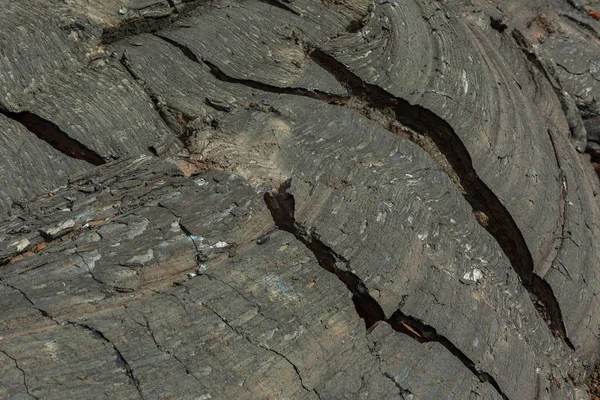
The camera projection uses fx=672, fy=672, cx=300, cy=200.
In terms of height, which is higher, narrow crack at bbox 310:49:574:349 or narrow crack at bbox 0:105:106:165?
narrow crack at bbox 310:49:574:349

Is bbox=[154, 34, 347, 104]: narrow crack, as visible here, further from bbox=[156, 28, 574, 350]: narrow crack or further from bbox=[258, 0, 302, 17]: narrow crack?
bbox=[258, 0, 302, 17]: narrow crack

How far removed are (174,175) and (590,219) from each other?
289 centimetres

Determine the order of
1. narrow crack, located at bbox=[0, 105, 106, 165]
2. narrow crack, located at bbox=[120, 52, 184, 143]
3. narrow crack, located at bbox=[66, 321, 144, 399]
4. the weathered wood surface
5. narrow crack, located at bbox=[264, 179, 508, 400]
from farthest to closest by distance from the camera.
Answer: narrow crack, located at bbox=[120, 52, 184, 143] < narrow crack, located at bbox=[0, 105, 106, 165] < narrow crack, located at bbox=[264, 179, 508, 400] < the weathered wood surface < narrow crack, located at bbox=[66, 321, 144, 399]

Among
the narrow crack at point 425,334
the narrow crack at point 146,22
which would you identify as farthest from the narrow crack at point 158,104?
the narrow crack at point 425,334

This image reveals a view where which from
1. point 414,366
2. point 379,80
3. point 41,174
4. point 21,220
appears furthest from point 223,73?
point 414,366

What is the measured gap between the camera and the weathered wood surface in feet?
8.65

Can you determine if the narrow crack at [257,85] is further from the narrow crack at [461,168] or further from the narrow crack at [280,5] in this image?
the narrow crack at [280,5]

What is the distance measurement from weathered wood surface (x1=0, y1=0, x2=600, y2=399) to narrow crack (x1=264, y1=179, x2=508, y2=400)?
1 cm

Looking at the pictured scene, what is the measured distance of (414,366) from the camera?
3.01m

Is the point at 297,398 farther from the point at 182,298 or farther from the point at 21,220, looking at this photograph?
the point at 21,220

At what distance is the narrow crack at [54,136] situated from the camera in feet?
11.5

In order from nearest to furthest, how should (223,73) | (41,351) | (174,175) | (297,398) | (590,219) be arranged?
(41,351) → (297,398) → (174,175) → (223,73) → (590,219)

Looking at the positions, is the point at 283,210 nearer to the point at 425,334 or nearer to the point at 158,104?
the point at 425,334

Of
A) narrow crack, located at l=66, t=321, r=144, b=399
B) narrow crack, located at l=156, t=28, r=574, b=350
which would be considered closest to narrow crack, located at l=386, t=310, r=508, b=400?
narrow crack, located at l=156, t=28, r=574, b=350
